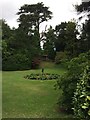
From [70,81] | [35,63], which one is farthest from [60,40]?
[70,81]

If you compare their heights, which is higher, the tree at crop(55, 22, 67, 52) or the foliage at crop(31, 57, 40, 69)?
the tree at crop(55, 22, 67, 52)

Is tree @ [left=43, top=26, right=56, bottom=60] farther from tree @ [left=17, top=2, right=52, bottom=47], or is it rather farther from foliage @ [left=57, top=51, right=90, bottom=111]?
foliage @ [left=57, top=51, right=90, bottom=111]

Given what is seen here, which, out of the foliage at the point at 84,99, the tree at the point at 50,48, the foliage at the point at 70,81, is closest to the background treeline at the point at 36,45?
the tree at the point at 50,48

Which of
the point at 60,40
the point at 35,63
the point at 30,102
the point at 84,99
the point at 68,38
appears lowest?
the point at 30,102

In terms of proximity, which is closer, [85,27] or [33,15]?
[85,27]

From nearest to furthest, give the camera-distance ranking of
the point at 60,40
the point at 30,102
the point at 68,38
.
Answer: the point at 30,102
the point at 68,38
the point at 60,40

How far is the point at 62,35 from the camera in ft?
146

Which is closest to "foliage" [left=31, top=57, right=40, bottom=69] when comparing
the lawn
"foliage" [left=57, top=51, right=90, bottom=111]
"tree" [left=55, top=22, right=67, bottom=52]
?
"tree" [left=55, top=22, right=67, bottom=52]

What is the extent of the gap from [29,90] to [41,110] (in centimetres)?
531

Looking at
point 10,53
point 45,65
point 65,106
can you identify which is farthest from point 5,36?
point 65,106

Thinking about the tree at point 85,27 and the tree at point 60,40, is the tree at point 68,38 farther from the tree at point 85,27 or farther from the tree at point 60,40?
the tree at point 85,27

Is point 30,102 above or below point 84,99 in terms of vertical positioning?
below

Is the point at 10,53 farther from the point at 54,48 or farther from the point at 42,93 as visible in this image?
the point at 42,93

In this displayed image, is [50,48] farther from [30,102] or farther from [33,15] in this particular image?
[30,102]
